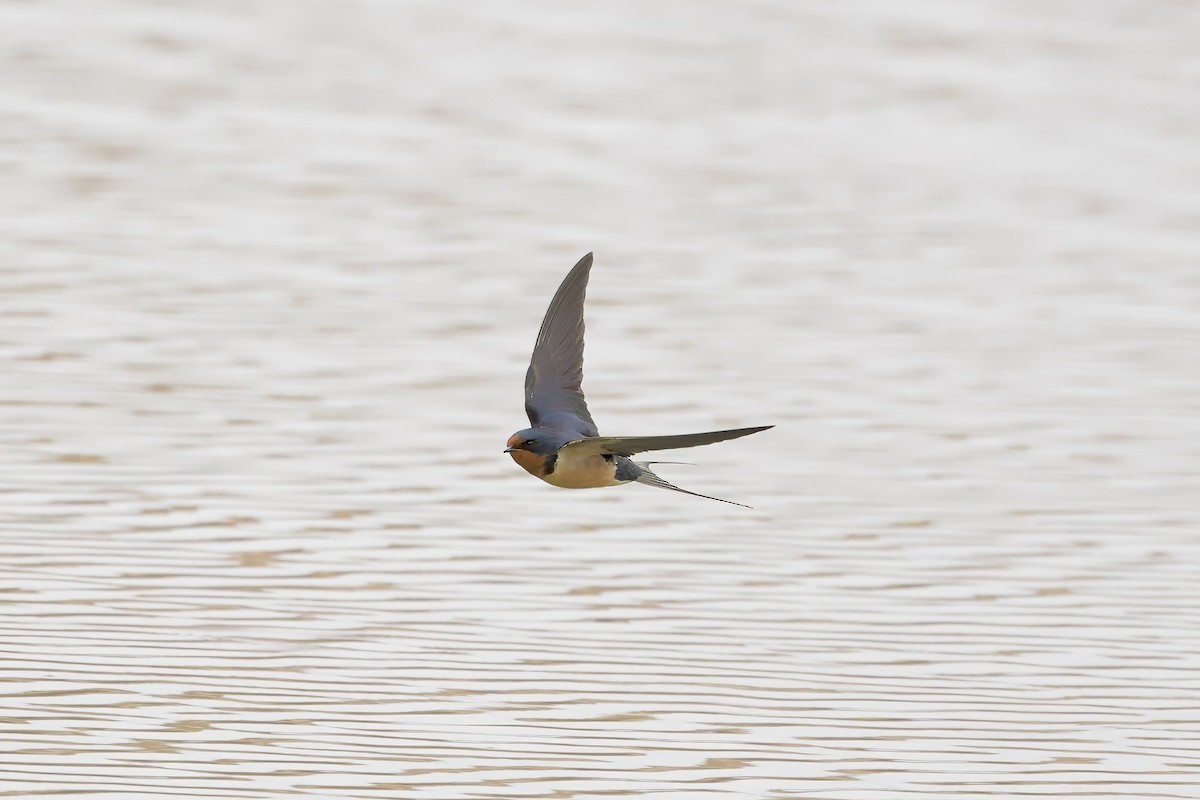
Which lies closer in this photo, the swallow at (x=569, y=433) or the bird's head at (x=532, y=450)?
the swallow at (x=569, y=433)

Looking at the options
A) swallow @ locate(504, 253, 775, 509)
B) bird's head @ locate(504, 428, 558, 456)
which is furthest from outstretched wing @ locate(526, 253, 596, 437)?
bird's head @ locate(504, 428, 558, 456)

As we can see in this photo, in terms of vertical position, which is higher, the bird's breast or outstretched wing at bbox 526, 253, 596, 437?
outstretched wing at bbox 526, 253, 596, 437

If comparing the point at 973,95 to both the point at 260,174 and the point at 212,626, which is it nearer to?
the point at 260,174

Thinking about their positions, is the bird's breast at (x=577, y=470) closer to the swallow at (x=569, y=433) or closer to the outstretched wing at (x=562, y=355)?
the swallow at (x=569, y=433)

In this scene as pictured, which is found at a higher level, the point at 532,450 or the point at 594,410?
the point at 532,450

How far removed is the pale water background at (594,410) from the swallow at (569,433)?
59 centimetres

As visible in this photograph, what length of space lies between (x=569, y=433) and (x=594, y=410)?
120 inches

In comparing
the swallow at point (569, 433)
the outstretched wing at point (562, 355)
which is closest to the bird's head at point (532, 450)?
the swallow at point (569, 433)

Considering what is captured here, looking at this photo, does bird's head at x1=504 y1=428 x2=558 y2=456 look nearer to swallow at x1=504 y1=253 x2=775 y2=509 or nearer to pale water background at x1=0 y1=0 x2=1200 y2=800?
swallow at x1=504 y1=253 x2=775 y2=509

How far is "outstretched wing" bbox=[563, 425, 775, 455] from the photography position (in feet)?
13.3

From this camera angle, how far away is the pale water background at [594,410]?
5.16 m

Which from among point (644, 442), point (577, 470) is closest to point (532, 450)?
point (577, 470)

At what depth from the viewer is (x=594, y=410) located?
26.3ft

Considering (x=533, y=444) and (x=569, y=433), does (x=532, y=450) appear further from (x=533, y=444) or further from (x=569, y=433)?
(x=569, y=433)
